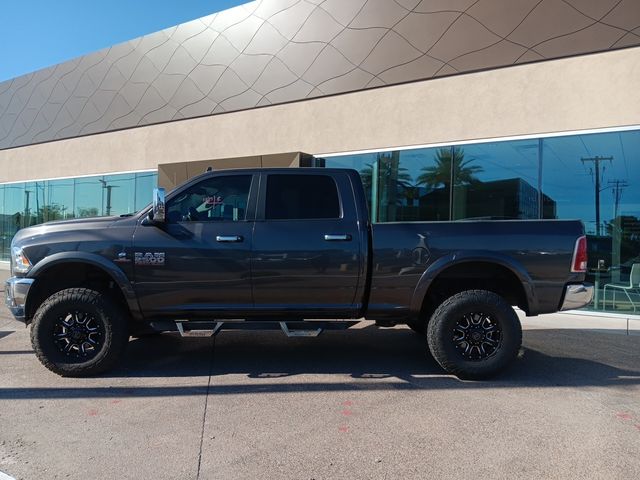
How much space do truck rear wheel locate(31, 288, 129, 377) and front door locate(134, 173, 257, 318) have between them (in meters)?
0.38

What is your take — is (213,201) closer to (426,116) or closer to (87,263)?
(87,263)

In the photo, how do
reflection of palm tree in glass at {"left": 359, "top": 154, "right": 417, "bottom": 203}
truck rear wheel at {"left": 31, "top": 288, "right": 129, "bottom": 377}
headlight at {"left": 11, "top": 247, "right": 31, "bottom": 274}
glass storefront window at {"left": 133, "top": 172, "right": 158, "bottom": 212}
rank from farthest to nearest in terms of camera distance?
glass storefront window at {"left": 133, "top": 172, "right": 158, "bottom": 212} < reflection of palm tree in glass at {"left": 359, "top": 154, "right": 417, "bottom": 203} < headlight at {"left": 11, "top": 247, "right": 31, "bottom": 274} < truck rear wheel at {"left": 31, "top": 288, "right": 129, "bottom": 377}

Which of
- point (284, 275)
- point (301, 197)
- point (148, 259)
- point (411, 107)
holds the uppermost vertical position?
point (411, 107)

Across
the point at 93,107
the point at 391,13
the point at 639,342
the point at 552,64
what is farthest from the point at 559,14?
the point at 93,107

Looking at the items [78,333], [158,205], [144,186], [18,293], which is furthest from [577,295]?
[144,186]

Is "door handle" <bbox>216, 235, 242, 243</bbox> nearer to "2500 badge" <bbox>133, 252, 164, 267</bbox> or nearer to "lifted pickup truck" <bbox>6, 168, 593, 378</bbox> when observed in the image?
"lifted pickup truck" <bbox>6, 168, 593, 378</bbox>

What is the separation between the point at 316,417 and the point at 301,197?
7.57ft

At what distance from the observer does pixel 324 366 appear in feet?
17.8

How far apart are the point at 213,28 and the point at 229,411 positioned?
11.8 m

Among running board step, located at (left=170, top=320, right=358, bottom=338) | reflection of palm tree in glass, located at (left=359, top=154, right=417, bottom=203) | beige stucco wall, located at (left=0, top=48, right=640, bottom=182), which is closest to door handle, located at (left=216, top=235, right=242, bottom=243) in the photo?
running board step, located at (left=170, top=320, right=358, bottom=338)

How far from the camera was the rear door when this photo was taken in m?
4.94

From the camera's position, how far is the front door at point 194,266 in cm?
495

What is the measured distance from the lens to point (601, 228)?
27.8 ft

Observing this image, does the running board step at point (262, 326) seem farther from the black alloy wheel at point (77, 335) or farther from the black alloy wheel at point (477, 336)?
the black alloy wheel at point (477, 336)
